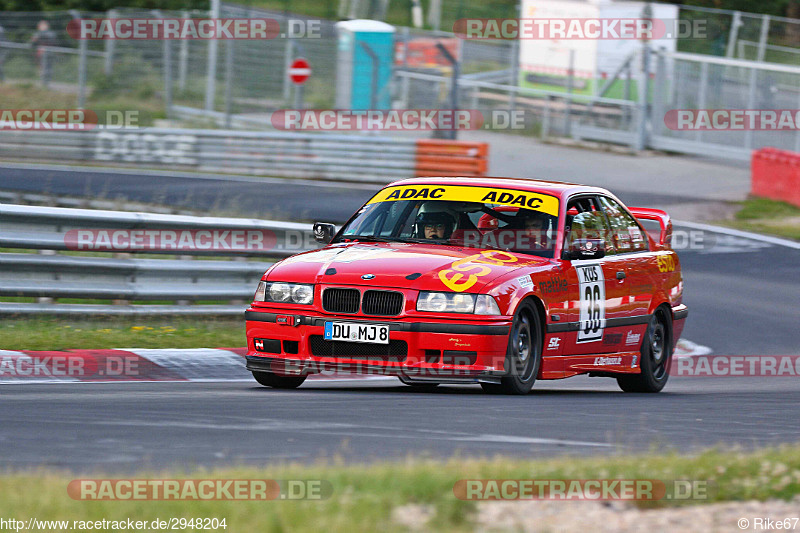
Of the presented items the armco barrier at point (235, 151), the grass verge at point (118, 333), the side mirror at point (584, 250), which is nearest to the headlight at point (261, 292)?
the grass verge at point (118, 333)

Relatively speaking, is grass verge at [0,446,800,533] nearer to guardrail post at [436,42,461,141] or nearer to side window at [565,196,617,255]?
side window at [565,196,617,255]

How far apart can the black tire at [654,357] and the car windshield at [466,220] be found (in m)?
1.46

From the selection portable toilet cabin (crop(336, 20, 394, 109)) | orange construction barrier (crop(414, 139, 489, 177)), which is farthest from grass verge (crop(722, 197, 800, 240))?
portable toilet cabin (crop(336, 20, 394, 109))

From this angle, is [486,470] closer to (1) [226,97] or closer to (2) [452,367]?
(2) [452,367]

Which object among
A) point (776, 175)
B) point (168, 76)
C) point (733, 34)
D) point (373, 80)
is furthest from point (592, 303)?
point (733, 34)

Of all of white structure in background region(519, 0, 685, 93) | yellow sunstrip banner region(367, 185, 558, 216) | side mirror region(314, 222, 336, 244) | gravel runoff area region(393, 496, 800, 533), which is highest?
white structure in background region(519, 0, 685, 93)

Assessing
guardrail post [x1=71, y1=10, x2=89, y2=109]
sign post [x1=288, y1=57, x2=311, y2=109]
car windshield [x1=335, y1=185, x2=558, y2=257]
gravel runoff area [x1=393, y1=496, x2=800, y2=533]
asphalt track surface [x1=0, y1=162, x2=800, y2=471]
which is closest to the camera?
gravel runoff area [x1=393, y1=496, x2=800, y2=533]

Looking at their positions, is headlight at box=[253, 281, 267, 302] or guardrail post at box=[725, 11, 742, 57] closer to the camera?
headlight at box=[253, 281, 267, 302]

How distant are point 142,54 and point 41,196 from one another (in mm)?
11141

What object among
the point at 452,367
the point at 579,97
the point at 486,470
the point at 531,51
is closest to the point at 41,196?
the point at 452,367

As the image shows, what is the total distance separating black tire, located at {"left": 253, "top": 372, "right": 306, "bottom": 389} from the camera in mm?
8234

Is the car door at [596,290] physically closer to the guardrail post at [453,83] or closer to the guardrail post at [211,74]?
the guardrail post at [453,83]

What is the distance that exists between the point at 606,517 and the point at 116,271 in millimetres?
6591

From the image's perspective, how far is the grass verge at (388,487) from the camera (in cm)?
385
